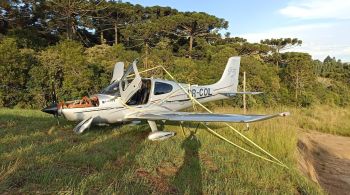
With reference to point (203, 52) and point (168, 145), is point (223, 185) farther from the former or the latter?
point (203, 52)

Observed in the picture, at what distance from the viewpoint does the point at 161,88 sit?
11.4 meters

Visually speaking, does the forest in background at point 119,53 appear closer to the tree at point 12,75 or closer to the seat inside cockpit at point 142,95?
Answer: the tree at point 12,75

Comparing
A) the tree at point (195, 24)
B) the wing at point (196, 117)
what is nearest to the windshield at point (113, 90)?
the wing at point (196, 117)

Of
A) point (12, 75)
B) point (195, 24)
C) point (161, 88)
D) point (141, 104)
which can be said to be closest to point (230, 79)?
point (161, 88)

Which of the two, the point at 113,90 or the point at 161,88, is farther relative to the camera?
the point at 161,88

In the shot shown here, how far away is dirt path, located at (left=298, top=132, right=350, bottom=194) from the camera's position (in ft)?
29.2

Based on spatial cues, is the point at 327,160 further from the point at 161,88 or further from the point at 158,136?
the point at 158,136

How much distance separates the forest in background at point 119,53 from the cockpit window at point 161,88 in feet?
26.7

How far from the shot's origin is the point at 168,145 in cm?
838

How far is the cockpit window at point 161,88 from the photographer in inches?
442

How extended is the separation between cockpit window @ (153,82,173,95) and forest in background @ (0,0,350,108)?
320 inches

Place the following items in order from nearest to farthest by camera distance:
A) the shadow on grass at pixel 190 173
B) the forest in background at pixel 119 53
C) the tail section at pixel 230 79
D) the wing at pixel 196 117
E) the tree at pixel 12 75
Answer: the shadow on grass at pixel 190 173 < the wing at pixel 196 117 < the tail section at pixel 230 79 < the tree at pixel 12 75 < the forest in background at pixel 119 53

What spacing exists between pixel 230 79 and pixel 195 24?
992 inches

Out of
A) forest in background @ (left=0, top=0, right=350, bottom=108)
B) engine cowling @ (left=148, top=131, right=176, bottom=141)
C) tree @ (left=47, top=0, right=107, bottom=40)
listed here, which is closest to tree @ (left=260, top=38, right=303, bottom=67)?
forest in background @ (left=0, top=0, right=350, bottom=108)
